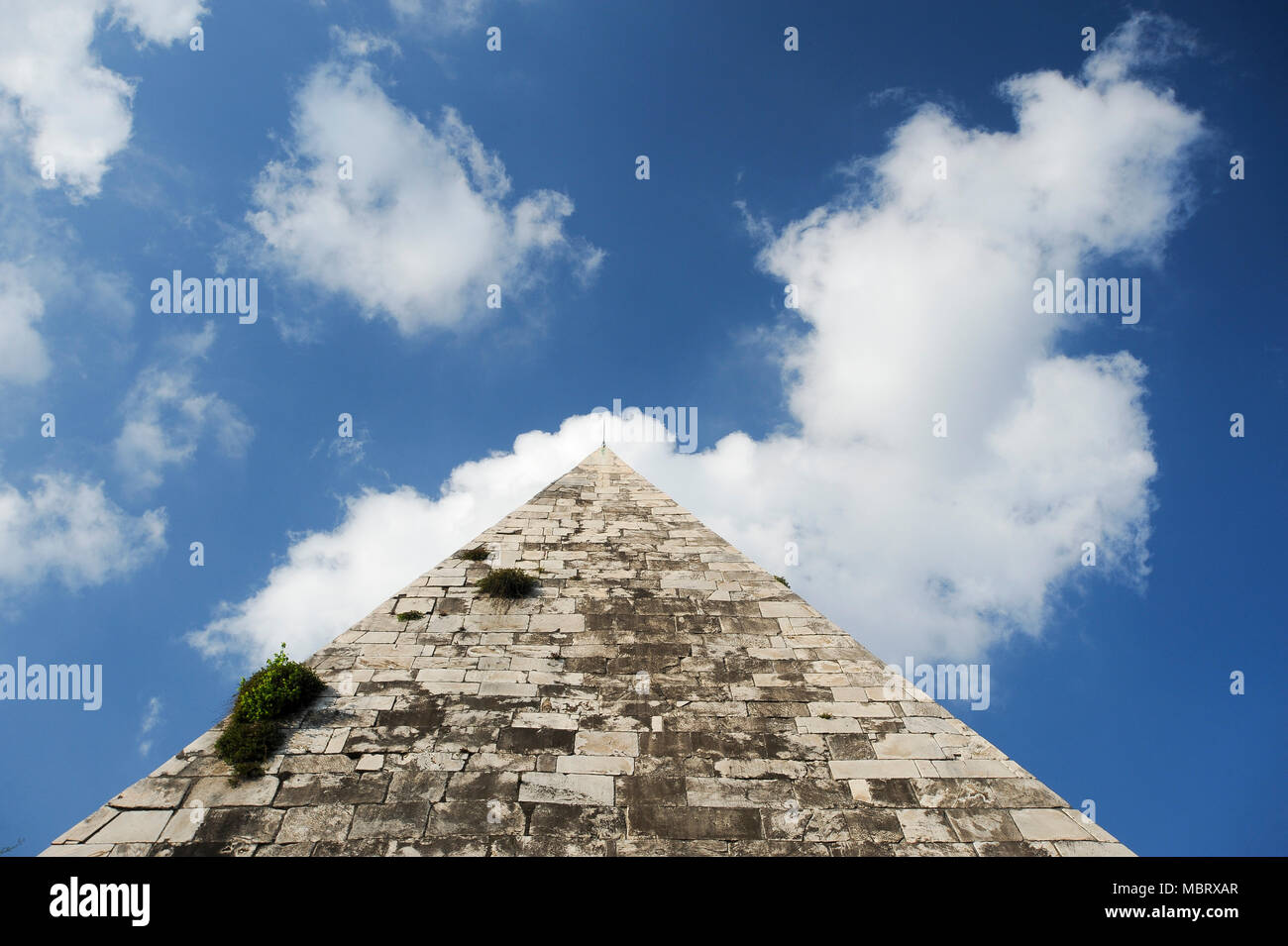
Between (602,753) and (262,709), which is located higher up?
(262,709)

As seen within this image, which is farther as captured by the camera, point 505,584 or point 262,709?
point 505,584

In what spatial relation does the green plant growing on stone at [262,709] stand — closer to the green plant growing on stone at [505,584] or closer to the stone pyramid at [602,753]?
the stone pyramid at [602,753]

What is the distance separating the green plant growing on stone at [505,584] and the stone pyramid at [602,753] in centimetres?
14

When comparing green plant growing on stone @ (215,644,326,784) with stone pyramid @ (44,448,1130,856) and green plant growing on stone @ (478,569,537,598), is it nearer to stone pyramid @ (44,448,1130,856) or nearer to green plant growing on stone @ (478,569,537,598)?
stone pyramid @ (44,448,1130,856)

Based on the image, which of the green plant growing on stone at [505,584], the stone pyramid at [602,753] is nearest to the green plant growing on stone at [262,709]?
the stone pyramid at [602,753]

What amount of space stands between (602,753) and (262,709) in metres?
3.57

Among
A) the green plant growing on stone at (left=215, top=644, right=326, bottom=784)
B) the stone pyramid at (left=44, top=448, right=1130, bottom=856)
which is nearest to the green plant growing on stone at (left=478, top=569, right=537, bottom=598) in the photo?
the stone pyramid at (left=44, top=448, right=1130, bottom=856)

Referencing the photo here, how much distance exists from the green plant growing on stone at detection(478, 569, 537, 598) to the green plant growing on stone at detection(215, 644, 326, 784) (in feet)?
7.05

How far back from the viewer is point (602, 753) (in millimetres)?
5844

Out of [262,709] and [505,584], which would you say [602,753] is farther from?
[262,709]

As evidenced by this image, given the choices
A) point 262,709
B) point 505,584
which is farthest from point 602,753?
point 262,709

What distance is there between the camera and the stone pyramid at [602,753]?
5.13m
